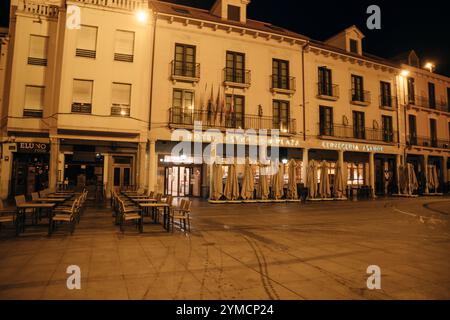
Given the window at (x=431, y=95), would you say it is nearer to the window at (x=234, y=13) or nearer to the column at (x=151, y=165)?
the window at (x=234, y=13)

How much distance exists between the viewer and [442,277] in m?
4.83

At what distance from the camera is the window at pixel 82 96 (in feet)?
54.4

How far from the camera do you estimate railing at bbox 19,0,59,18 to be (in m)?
16.8

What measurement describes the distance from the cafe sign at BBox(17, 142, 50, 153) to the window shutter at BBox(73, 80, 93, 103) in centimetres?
347

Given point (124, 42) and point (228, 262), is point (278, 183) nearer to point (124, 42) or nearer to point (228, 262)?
point (124, 42)

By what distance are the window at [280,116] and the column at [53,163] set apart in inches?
538

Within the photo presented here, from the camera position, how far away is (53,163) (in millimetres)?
15773

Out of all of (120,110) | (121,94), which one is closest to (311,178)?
(120,110)

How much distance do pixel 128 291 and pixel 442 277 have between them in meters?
4.98

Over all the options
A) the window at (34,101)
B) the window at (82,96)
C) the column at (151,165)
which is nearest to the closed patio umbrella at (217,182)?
the column at (151,165)

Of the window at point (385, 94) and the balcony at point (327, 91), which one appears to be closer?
the balcony at point (327, 91)

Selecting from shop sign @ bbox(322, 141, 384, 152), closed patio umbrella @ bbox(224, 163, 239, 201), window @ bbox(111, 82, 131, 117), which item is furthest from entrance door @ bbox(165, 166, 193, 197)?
shop sign @ bbox(322, 141, 384, 152)

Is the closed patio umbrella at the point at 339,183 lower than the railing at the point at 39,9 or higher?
lower

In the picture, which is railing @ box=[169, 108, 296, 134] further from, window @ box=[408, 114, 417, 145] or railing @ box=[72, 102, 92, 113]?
window @ box=[408, 114, 417, 145]
